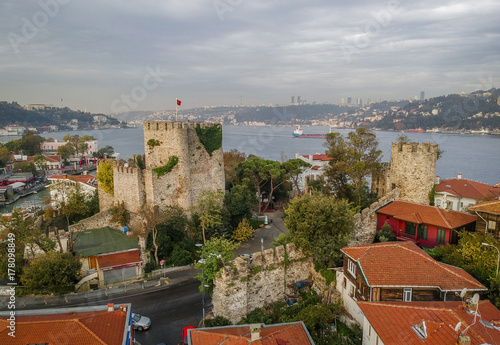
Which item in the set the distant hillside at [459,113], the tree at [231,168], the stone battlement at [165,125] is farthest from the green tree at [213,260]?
the distant hillside at [459,113]

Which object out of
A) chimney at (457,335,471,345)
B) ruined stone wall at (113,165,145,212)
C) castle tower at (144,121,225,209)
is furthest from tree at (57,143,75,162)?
chimney at (457,335,471,345)

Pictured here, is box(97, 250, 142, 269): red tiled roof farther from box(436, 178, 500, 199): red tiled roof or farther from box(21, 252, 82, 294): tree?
box(436, 178, 500, 199): red tiled roof

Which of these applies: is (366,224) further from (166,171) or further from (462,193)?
(462,193)

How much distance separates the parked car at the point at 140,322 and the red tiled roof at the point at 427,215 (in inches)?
579

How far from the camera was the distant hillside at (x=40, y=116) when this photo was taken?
137 m

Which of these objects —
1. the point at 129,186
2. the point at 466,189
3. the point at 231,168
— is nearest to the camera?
the point at 129,186

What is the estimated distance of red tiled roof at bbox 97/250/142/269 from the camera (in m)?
20.5

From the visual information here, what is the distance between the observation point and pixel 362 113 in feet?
584

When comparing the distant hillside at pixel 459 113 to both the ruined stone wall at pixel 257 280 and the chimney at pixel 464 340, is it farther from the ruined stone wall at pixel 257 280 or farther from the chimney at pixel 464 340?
the chimney at pixel 464 340

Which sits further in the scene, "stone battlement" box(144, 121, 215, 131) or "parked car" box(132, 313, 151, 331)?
"stone battlement" box(144, 121, 215, 131)

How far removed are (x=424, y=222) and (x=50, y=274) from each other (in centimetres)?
2078

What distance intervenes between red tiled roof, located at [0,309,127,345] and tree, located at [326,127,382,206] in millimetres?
19280

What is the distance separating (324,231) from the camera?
54.9 feet

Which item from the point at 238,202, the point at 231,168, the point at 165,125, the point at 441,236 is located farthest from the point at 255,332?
the point at 231,168
